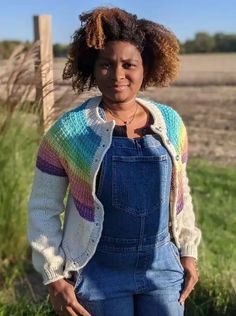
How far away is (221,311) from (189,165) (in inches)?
181

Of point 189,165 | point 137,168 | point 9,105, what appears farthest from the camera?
point 189,165

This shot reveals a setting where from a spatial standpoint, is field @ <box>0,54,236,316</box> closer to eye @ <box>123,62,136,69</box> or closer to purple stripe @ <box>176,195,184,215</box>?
eye @ <box>123,62,136,69</box>

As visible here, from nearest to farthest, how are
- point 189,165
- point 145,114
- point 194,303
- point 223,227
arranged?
point 145,114, point 194,303, point 223,227, point 189,165

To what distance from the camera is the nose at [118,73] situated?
2.38 meters

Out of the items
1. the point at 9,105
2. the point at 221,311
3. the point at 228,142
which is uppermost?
the point at 9,105

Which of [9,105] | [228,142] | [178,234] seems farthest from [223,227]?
[228,142]

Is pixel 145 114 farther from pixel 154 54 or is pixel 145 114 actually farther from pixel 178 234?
pixel 178 234

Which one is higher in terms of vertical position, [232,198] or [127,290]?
[127,290]

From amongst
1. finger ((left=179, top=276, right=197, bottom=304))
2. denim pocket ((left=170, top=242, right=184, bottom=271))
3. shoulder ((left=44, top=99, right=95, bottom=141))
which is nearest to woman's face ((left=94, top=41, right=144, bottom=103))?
shoulder ((left=44, top=99, right=95, bottom=141))

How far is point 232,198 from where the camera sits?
6684mm

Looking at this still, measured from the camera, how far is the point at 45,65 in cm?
473

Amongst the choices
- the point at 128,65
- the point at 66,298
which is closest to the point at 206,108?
the point at 128,65

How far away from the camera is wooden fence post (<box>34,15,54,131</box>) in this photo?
4.11m

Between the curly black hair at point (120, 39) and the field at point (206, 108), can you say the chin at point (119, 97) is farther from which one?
the field at point (206, 108)
